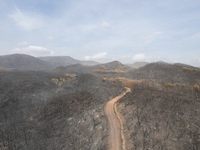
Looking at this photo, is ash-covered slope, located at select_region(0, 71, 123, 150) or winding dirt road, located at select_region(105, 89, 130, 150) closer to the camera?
winding dirt road, located at select_region(105, 89, 130, 150)

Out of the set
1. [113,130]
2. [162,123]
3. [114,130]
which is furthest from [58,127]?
[162,123]

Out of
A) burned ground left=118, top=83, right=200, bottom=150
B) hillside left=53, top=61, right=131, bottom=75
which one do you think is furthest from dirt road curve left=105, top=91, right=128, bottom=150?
hillside left=53, top=61, right=131, bottom=75

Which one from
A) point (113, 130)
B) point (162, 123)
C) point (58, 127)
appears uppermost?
point (162, 123)

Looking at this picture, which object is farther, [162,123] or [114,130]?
[114,130]

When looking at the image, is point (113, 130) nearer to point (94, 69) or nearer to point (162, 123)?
point (162, 123)

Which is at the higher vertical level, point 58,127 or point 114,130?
point 114,130

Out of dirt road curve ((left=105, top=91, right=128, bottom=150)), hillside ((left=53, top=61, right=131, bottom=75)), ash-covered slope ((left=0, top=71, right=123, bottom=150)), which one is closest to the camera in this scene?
dirt road curve ((left=105, top=91, right=128, bottom=150))

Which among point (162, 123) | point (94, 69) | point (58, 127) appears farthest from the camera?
point (94, 69)

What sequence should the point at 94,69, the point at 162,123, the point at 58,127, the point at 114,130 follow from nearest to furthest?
the point at 162,123 → the point at 114,130 → the point at 58,127 → the point at 94,69

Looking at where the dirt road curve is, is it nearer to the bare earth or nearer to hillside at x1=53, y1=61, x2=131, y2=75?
the bare earth

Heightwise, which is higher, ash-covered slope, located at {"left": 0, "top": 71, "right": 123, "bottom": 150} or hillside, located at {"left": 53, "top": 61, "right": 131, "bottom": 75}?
hillside, located at {"left": 53, "top": 61, "right": 131, "bottom": 75}

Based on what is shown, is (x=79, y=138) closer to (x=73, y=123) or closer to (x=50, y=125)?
(x=73, y=123)
